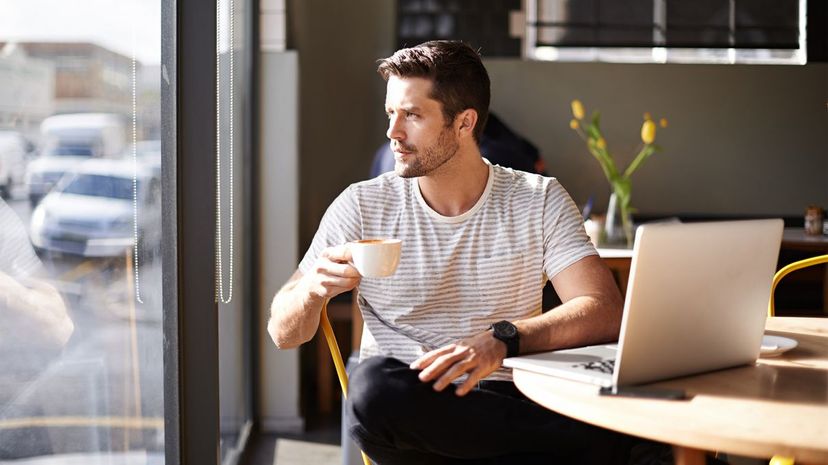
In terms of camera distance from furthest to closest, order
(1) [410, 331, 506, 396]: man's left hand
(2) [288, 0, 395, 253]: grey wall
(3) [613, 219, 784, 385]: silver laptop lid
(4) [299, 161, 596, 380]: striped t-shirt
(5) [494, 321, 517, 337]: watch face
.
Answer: (2) [288, 0, 395, 253]: grey wall → (4) [299, 161, 596, 380]: striped t-shirt → (5) [494, 321, 517, 337]: watch face → (1) [410, 331, 506, 396]: man's left hand → (3) [613, 219, 784, 385]: silver laptop lid

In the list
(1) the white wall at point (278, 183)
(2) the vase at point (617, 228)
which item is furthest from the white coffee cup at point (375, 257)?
(1) the white wall at point (278, 183)

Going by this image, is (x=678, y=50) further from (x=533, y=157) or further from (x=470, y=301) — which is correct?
(x=470, y=301)

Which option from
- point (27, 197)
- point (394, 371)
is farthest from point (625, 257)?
point (27, 197)

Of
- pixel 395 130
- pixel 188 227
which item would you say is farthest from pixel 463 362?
pixel 188 227

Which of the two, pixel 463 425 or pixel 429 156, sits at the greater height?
pixel 429 156

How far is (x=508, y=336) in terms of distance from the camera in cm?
177

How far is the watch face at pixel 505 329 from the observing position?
5.82 ft

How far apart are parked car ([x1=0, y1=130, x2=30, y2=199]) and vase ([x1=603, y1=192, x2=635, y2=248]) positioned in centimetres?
254

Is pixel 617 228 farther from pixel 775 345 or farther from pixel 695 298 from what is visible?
pixel 695 298

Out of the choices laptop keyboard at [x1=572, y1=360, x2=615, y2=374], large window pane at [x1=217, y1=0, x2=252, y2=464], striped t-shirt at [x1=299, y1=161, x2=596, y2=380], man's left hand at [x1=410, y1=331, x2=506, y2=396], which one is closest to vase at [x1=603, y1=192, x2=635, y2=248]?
large window pane at [x1=217, y1=0, x2=252, y2=464]

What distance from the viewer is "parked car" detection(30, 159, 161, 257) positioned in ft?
5.58

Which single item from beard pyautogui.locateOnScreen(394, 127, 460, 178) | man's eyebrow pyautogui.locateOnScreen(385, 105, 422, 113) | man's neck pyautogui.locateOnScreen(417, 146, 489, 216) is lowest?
man's neck pyautogui.locateOnScreen(417, 146, 489, 216)

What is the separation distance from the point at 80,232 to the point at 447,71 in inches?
35.0

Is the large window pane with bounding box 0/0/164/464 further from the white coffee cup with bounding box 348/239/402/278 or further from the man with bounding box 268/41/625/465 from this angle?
the white coffee cup with bounding box 348/239/402/278
